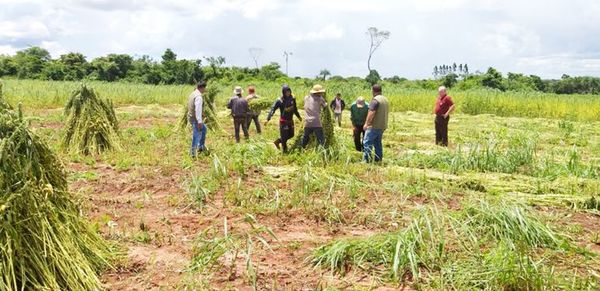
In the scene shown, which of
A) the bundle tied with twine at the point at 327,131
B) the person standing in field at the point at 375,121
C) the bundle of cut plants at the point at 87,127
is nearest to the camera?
the person standing in field at the point at 375,121

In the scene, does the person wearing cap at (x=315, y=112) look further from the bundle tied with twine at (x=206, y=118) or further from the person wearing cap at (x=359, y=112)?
the bundle tied with twine at (x=206, y=118)

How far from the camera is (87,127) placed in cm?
Answer: 876

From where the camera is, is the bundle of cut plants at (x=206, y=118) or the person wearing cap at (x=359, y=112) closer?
the person wearing cap at (x=359, y=112)

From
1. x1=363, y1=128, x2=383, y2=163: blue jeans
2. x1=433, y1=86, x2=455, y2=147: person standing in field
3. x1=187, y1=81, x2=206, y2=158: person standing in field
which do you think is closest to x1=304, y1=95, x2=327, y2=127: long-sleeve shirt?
x1=363, y1=128, x2=383, y2=163: blue jeans

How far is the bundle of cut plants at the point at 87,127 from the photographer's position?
873cm

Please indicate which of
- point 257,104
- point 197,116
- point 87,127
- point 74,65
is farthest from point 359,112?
point 74,65

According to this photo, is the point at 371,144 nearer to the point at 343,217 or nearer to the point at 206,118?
the point at 343,217

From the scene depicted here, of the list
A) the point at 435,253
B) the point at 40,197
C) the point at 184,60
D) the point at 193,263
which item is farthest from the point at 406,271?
the point at 184,60

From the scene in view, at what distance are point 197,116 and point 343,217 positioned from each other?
11.8 feet

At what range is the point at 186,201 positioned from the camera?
227 inches

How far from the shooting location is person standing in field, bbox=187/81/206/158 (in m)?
8.03

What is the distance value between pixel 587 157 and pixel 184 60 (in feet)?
106

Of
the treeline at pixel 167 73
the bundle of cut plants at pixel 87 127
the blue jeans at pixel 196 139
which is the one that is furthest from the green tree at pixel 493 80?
the bundle of cut plants at pixel 87 127

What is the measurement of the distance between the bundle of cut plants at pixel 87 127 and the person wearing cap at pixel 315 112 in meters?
3.25
